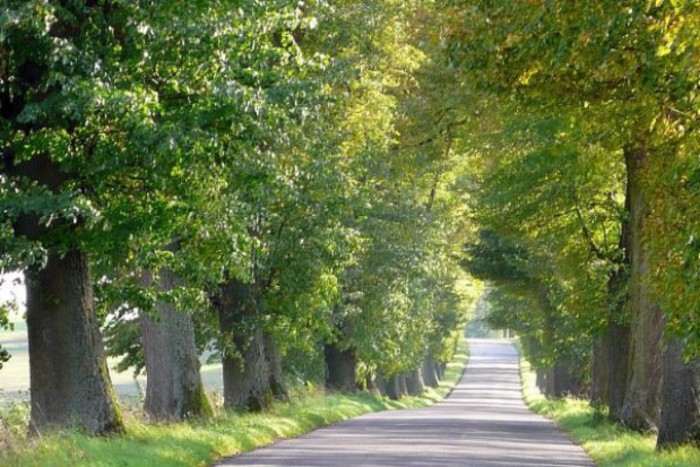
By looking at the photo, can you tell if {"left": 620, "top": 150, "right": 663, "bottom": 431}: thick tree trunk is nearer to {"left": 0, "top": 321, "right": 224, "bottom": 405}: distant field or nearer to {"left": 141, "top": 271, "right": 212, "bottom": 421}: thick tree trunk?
{"left": 141, "top": 271, "right": 212, "bottom": 421}: thick tree trunk

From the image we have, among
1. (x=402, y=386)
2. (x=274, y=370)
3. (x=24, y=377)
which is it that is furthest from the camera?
(x=24, y=377)

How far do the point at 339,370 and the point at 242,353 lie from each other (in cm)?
2132

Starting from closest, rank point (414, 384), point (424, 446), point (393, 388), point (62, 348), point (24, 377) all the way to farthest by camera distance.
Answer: point (62, 348), point (424, 446), point (393, 388), point (414, 384), point (24, 377)

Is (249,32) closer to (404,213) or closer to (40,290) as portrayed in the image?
(40,290)

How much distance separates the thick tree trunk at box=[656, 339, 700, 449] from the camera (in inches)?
816

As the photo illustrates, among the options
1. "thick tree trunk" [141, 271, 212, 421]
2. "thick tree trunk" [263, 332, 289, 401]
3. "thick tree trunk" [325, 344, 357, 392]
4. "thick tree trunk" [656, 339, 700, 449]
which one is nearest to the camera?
"thick tree trunk" [656, 339, 700, 449]

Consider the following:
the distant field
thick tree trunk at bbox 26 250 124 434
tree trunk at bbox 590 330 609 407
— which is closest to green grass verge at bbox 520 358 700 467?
tree trunk at bbox 590 330 609 407

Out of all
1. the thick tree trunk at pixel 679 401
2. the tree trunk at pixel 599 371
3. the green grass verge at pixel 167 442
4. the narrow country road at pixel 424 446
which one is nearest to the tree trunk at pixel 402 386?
the tree trunk at pixel 599 371

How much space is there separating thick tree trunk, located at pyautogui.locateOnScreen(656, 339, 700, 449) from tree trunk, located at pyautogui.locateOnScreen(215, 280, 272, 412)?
1157cm

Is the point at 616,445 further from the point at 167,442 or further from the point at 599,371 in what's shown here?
the point at 599,371

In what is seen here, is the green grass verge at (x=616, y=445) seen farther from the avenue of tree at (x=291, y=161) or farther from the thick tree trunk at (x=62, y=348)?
the thick tree trunk at (x=62, y=348)

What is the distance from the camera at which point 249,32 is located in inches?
694

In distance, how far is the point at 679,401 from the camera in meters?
20.9

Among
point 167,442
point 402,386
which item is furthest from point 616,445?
point 402,386
